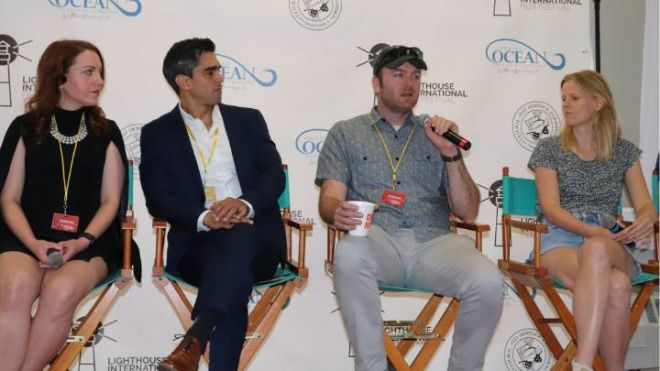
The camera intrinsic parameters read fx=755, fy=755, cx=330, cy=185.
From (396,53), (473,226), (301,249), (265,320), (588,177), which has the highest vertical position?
(396,53)

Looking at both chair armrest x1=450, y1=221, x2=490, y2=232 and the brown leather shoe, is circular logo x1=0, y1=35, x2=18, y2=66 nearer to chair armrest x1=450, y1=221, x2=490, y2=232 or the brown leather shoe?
the brown leather shoe

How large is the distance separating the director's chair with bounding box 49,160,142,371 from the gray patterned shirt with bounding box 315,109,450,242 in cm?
89

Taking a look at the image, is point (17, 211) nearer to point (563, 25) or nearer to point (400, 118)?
point (400, 118)

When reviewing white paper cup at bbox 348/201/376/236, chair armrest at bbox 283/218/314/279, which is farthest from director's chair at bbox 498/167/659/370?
chair armrest at bbox 283/218/314/279

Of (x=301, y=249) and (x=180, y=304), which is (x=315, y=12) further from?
(x=180, y=304)

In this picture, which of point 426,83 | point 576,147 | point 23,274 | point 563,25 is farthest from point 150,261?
point 563,25

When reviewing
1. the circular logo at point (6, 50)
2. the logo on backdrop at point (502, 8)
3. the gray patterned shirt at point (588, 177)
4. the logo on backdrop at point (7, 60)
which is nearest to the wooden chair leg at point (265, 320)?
the gray patterned shirt at point (588, 177)

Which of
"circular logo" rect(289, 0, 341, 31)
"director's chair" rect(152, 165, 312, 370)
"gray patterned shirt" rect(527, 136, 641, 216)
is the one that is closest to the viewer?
"director's chair" rect(152, 165, 312, 370)

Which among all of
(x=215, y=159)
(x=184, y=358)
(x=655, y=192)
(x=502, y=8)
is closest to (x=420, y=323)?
(x=215, y=159)

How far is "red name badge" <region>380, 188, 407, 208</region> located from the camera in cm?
334

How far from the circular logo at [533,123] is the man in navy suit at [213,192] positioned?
1605mm

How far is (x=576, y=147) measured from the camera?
3691 millimetres

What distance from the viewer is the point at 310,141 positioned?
419cm

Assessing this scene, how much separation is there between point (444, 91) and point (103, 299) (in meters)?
2.21
